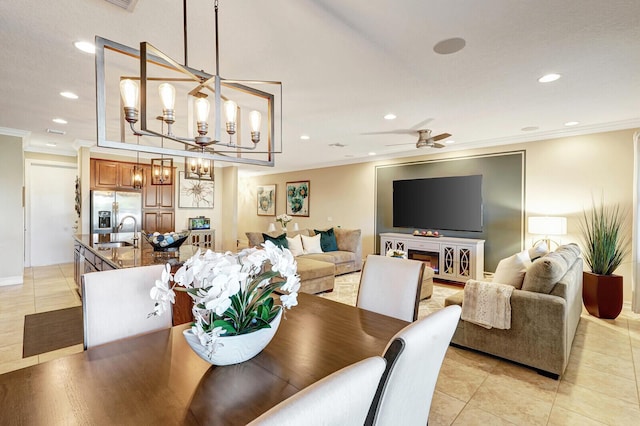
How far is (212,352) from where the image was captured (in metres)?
1.04

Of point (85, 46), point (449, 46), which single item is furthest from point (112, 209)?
point (449, 46)

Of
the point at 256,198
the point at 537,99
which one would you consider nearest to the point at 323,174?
the point at 256,198

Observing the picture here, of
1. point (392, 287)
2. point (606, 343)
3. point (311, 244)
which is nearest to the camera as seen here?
point (392, 287)

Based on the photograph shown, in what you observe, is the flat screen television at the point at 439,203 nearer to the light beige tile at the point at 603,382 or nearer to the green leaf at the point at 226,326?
the light beige tile at the point at 603,382

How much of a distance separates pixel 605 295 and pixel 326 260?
376cm

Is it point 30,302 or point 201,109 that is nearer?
point 201,109

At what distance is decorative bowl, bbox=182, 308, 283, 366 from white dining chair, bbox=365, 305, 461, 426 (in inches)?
19.2

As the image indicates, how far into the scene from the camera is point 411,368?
0.82m

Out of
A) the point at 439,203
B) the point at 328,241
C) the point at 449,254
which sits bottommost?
the point at 449,254

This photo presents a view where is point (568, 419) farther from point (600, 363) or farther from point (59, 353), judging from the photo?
point (59, 353)

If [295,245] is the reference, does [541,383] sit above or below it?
below

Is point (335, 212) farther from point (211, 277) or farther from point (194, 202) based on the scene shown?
point (211, 277)

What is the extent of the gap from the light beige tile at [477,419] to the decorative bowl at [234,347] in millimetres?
1526

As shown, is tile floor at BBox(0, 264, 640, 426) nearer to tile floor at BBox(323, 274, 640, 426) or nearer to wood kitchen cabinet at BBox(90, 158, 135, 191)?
tile floor at BBox(323, 274, 640, 426)
